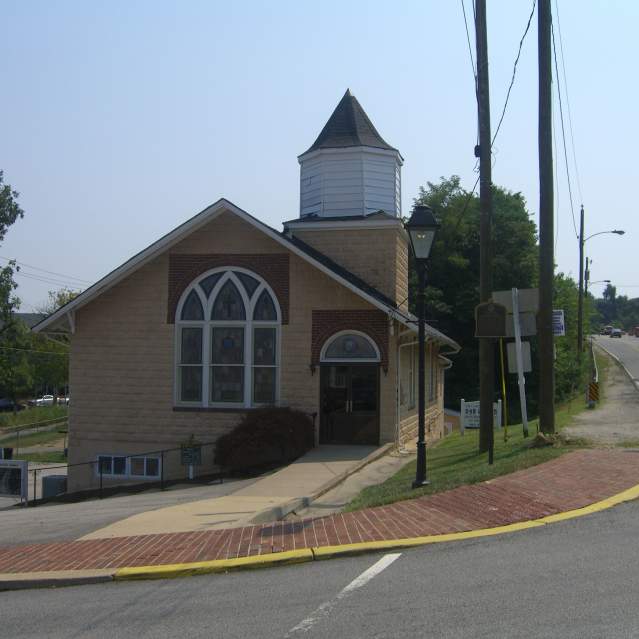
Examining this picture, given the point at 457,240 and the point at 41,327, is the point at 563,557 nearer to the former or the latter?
the point at 41,327

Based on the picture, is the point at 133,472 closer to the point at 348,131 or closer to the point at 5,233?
the point at 348,131

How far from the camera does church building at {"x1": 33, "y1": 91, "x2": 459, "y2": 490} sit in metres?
19.7

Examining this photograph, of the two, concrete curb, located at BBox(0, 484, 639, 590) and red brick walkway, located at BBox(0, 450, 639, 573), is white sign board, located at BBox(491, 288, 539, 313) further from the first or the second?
concrete curb, located at BBox(0, 484, 639, 590)

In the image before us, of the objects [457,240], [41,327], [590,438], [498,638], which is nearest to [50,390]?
[457,240]

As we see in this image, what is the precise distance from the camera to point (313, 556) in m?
7.98

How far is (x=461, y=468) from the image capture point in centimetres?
1317

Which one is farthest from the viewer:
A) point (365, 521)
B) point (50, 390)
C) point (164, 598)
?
point (50, 390)

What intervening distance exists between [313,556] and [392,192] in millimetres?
15929

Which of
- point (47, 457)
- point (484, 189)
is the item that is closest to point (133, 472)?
point (484, 189)

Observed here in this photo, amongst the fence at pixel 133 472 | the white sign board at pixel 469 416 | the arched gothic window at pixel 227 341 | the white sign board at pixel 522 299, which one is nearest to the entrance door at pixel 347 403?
the arched gothic window at pixel 227 341

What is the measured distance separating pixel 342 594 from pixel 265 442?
1202cm

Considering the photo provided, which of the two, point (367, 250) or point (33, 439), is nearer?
point (367, 250)

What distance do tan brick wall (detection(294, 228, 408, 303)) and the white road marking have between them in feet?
44.7

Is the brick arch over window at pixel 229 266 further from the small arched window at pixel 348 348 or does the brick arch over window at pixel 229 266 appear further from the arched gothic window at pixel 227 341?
the small arched window at pixel 348 348
